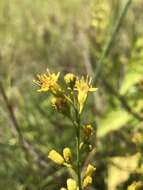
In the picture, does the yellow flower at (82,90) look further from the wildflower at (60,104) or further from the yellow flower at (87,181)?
the yellow flower at (87,181)

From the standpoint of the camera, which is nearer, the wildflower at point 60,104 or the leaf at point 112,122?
the wildflower at point 60,104

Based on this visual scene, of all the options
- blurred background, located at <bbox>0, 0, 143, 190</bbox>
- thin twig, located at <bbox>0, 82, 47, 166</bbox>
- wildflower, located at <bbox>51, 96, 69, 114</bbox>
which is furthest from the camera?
blurred background, located at <bbox>0, 0, 143, 190</bbox>

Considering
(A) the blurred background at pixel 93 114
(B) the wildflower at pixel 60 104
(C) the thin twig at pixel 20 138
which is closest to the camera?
(B) the wildflower at pixel 60 104

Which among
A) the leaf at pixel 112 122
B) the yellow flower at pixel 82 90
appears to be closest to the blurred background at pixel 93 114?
the leaf at pixel 112 122

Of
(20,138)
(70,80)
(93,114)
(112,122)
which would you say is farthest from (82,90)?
(93,114)

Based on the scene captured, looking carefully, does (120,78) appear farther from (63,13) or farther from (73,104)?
(73,104)

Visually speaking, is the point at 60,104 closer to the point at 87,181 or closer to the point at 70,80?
the point at 70,80

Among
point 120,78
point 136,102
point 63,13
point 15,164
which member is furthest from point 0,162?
point 63,13

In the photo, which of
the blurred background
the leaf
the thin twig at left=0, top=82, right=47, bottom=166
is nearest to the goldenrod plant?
the blurred background

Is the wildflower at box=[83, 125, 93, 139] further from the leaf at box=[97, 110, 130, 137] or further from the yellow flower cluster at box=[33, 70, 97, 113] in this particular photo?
the leaf at box=[97, 110, 130, 137]
